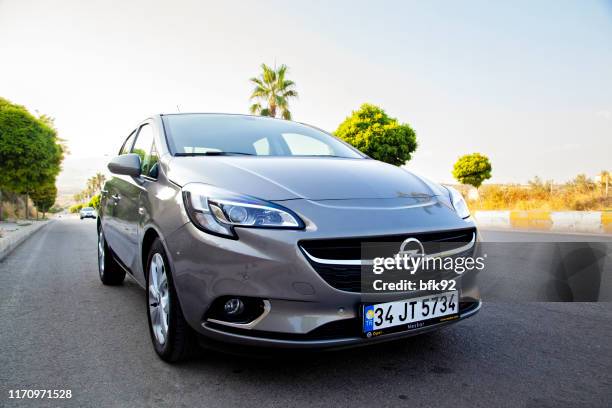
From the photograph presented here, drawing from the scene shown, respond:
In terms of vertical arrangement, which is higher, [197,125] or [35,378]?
[197,125]

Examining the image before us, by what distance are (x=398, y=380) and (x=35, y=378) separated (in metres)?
1.90

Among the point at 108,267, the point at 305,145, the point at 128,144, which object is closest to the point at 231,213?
the point at 305,145

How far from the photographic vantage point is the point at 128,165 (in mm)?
3268

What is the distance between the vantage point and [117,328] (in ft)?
11.5

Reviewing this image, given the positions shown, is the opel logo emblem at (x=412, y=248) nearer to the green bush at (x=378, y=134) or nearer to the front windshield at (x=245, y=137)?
the front windshield at (x=245, y=137)

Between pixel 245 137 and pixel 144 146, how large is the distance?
2.85 feet

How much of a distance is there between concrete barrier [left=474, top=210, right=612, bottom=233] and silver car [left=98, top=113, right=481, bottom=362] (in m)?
8.45

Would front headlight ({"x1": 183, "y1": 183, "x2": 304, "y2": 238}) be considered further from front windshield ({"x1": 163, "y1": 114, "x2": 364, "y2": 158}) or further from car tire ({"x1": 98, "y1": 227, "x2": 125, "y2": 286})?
car tire ({"x1": 98, "y1": 227, "x2": 125, "y2": 286})

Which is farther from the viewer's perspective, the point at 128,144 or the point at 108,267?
the point at 108,267

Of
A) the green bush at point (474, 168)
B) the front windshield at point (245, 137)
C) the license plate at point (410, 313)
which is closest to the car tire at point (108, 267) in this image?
the front windshield at point (245, 137)

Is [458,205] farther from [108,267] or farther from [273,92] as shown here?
[273,92]

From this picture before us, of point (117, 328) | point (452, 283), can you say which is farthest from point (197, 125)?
point (452, 283)

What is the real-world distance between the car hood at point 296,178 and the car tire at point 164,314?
49 centimetres

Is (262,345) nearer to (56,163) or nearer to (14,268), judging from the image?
→ (14,268)
